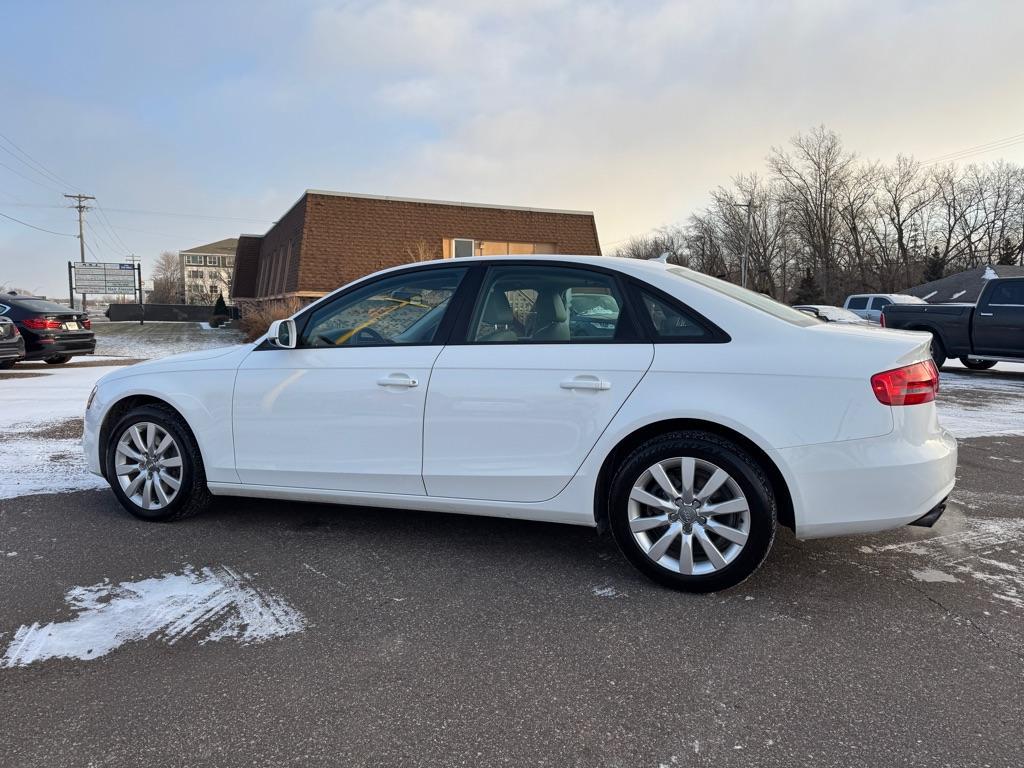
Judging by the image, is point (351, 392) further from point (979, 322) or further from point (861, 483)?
point (979, 322)

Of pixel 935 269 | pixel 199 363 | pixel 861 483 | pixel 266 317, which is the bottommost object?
pixel 861 483

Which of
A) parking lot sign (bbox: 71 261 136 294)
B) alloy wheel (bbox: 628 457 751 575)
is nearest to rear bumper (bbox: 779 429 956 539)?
alloy wheel (bbox: 628 457 751 575)

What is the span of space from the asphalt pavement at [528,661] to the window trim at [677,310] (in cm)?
119

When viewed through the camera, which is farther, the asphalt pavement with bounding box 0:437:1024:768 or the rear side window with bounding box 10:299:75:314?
the rear side window with bounding box 10:299:75:314

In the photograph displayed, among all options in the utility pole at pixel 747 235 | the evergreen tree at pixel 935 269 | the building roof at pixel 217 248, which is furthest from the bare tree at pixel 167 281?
the evergreen tree at pixel 935 269

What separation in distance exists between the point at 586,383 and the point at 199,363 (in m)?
2.50

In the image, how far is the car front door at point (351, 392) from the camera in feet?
12.2

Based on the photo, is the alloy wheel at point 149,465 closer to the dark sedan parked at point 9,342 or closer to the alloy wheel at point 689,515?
the alloy wheel at point 689,515

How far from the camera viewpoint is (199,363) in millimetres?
4332

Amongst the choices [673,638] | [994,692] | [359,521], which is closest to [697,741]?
[673,638]

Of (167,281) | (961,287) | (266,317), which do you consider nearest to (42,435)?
(266,317)

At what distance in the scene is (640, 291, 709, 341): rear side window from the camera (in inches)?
130

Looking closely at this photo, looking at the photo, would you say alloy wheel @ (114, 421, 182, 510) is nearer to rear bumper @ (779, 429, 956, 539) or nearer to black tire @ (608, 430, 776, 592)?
black tire @ (608, 430, 776, 592)

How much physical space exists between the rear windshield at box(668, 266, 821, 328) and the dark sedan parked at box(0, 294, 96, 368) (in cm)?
1368
